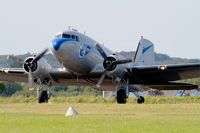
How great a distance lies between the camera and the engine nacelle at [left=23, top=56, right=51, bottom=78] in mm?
41006

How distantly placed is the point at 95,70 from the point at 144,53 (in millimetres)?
8199

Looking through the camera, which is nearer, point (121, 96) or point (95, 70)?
point (121, 96)

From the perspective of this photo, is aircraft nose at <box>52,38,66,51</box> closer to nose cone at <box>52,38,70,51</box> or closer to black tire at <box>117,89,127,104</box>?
nose cone at <box>52,38,70,51</box>

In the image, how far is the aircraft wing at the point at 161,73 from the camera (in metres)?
41.5

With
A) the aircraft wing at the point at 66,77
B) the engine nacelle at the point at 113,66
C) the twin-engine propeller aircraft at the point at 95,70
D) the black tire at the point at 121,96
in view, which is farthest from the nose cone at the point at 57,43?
the black tire at the point at 121,96

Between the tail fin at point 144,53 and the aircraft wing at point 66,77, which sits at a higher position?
the tail fin at point 144,53

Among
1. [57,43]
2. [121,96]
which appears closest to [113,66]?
[121,96]

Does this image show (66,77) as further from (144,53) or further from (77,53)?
(144,53)

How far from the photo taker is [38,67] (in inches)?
1624

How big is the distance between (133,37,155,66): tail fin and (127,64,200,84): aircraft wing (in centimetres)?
257

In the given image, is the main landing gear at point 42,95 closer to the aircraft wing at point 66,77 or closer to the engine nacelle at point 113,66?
the aircraft wing at point 66,77

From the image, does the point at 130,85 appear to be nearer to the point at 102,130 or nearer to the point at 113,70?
the point at 113,70

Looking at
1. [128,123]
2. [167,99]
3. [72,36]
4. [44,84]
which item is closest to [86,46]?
[72,36]

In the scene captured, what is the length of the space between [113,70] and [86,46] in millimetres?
2358
